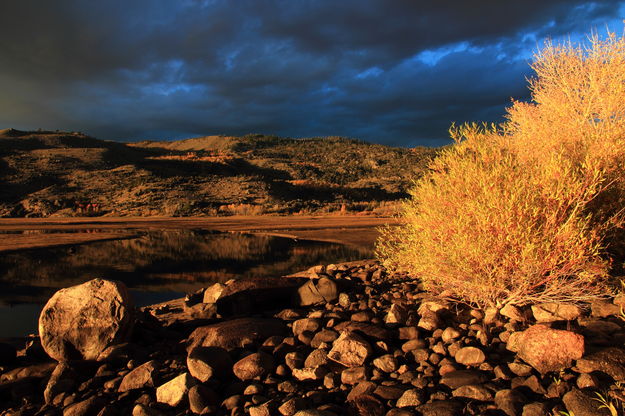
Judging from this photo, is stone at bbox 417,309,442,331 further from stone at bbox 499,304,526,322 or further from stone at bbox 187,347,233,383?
stone at bbox 187,347,233,383

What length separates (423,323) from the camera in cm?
507

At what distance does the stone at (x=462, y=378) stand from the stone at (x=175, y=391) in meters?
2.24

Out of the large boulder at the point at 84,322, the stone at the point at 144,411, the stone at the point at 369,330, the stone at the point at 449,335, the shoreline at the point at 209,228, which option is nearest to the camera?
the stone at the point at 144,411

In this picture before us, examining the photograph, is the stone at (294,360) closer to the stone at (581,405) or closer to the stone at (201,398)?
the stone at (201,398)

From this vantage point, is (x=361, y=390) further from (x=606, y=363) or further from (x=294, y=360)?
(x=606, y=363)

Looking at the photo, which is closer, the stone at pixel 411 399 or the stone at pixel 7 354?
the stone at pixel 411 399

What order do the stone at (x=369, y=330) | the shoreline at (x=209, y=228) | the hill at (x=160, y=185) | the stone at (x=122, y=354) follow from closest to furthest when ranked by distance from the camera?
the stone at (x=369, y=330)
the stone at (x=122, y=354)
the shoreline at (x=209, y=228)
the hill at (x=160, y=185)

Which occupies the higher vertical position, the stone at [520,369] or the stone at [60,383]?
the stone at [520,369]

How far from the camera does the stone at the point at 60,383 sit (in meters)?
4.40

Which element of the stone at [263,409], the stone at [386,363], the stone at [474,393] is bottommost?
the stone at [263,409]

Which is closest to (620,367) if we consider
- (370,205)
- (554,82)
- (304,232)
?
(554,82)

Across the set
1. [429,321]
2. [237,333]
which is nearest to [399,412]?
[429,321]

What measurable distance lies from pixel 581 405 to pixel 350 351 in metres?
2.00

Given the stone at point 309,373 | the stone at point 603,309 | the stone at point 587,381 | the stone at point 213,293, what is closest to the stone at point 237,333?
the stone at point 309,373
